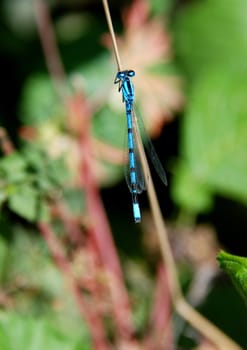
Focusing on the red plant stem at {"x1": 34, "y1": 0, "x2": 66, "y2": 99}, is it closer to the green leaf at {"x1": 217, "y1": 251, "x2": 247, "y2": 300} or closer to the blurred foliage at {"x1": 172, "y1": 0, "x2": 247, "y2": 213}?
the blurred foliage at {"x1": 172, "y1": 0, "x2": 247, "y2": 213}

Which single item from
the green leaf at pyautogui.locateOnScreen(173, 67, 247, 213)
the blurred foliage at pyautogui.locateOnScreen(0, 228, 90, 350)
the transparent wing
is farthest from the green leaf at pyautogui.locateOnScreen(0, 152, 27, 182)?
Result: the green leaf at pyautogui.locateOnScreen(173, 67, 247, 213)

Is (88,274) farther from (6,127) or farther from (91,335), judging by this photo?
(6,127)

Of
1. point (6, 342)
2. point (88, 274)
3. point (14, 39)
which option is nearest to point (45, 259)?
point (88, 274)

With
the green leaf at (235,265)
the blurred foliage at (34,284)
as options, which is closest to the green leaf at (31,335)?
the blurred foliage at (34,284)

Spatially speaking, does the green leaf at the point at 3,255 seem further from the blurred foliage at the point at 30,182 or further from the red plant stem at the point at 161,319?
the red plant stem at the point at 161,319

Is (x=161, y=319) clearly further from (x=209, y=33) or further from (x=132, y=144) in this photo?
(x=209, y=33)

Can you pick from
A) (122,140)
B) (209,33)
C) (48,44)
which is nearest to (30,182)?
(122,140)
